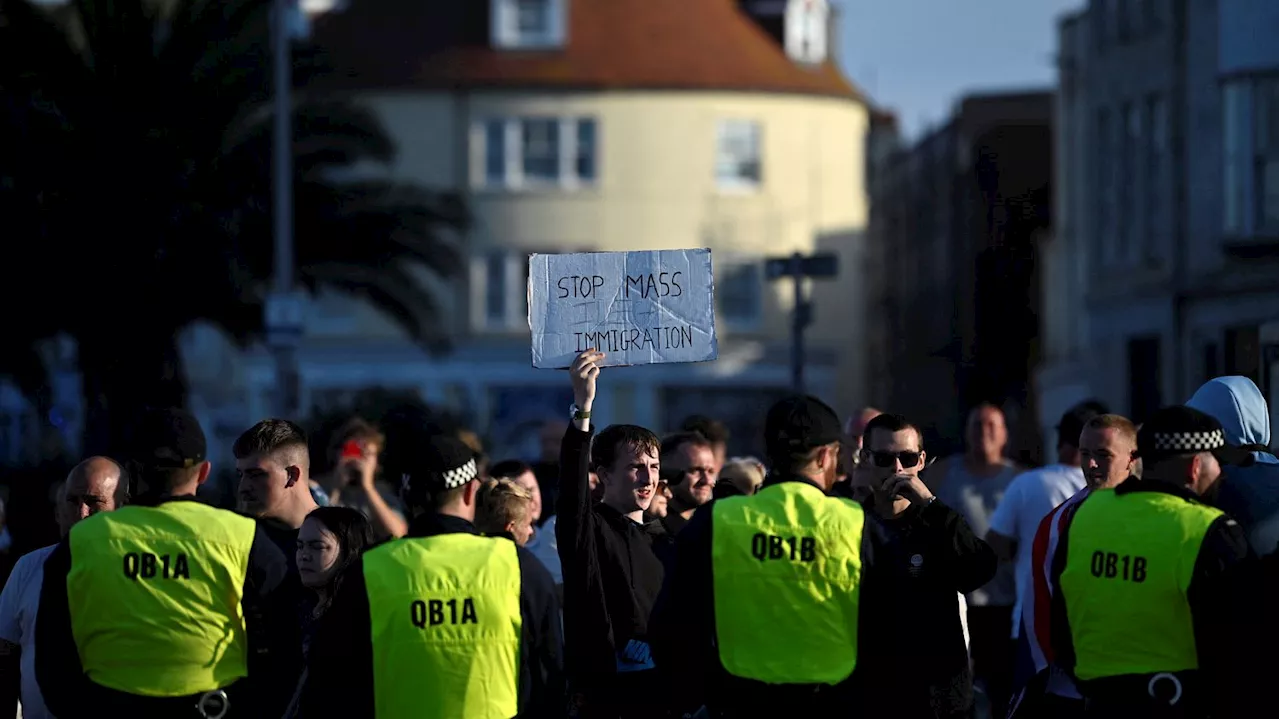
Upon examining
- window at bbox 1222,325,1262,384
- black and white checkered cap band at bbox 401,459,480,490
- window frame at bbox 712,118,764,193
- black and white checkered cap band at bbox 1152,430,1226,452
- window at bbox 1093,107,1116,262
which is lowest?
black and white checkered cap band at bbox 401,459,480,490

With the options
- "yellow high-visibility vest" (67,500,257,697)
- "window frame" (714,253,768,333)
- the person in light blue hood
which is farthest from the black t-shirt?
"window frame" (714,253,768,333)

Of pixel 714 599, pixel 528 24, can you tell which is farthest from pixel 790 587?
pixel 528 24

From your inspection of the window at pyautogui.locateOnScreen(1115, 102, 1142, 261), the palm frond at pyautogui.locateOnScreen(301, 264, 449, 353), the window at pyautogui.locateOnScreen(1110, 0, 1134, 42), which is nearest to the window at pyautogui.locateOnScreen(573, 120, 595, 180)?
the palm frond at pyautogui.locateOnScreen(301, 264, 449, 353)

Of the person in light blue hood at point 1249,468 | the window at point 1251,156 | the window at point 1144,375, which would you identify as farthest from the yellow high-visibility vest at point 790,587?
the window at point 1144,375

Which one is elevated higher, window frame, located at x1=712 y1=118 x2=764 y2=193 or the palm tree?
window frame, located at x1=712 y1=118 x2=764 y2=193

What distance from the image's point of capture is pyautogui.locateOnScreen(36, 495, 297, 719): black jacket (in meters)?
7.14

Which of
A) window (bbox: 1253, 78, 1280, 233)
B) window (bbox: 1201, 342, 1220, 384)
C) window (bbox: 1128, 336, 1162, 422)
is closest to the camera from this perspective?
window (bbox: 1253, 78, 1280, 233)

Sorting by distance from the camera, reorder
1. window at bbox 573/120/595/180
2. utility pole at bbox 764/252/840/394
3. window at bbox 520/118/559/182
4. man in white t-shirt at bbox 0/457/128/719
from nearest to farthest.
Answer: man in white t-shirt at bbox 0/457/128/719, utility pole at bbox 764/252/840/394, window at bbox 520/118/559/182, window at bbox 573/120/595/180

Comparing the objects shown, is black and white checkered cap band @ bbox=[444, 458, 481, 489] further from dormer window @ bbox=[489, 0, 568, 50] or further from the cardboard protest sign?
dormer window @ bbox=[489, 0, 568, 50]

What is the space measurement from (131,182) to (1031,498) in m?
15.3

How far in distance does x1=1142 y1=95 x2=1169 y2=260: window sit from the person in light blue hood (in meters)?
22.0

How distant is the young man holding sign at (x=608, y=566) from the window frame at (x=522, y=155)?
133 ft

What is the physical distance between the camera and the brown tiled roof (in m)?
49.1

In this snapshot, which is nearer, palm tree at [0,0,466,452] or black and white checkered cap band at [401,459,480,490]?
black and white checkered cap band at [401,459,480,490]
